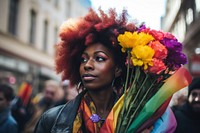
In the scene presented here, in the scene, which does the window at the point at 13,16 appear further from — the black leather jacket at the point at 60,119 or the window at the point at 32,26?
the black leather jacket at the point at 60,119

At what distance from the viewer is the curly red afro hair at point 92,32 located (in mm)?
2723

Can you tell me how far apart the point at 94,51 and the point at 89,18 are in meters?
0.28

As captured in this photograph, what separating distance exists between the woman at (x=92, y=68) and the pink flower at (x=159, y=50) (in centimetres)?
29

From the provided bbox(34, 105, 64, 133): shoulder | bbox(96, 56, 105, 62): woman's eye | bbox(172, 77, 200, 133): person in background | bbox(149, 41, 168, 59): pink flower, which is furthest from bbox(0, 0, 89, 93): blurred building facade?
bbox(149, 41, 168, 59): pink flower

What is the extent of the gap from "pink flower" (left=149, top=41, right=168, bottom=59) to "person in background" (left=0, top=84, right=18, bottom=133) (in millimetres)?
2438

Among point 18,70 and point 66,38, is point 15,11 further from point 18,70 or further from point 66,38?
point 66,38

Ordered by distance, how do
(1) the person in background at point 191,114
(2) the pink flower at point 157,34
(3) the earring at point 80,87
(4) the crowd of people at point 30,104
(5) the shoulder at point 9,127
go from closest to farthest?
(2) the pink flower at point 157,34 → (3) the earring at point 80,87 → (1) the person in background at point 191,114 → (5) the shoulder at point 9,127 → (4) the crowd of people at point 30,104

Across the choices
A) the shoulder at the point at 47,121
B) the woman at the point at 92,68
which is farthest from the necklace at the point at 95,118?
the shoulder at the point at 47,121

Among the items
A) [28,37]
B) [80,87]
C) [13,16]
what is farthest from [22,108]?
[28,37]

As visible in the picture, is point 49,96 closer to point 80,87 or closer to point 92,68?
point 80,87

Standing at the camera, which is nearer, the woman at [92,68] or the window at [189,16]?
the woman at [92,68]

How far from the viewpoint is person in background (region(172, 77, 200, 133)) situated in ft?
13.0

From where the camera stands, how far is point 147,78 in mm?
2516

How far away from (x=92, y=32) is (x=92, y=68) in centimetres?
31
